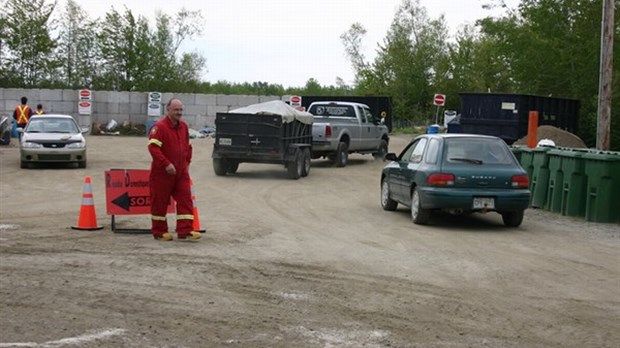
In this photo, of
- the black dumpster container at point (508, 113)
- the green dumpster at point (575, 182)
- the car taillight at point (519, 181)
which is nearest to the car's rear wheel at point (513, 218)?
the car taillight at point (519, 181)

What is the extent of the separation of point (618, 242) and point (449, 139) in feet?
9.95

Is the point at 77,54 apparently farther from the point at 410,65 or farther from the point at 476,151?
the point at 476,151

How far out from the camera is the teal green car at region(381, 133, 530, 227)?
561 inches

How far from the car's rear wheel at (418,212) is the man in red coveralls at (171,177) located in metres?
4.00

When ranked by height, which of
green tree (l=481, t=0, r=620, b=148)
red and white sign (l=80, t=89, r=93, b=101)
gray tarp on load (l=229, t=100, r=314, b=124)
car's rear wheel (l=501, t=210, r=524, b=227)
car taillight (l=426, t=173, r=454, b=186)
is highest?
green tree (l=481, t=0, r=620, b=148)

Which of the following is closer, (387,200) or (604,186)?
(604,186)

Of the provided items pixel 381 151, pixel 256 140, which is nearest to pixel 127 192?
pixel 256 140

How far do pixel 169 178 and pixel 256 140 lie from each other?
1144cm

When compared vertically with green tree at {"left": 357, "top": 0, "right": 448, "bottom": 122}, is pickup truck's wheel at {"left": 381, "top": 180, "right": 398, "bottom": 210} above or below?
below

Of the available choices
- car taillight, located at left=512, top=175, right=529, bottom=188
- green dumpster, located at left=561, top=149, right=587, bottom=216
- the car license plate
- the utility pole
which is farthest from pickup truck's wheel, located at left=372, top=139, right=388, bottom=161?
the car license plate

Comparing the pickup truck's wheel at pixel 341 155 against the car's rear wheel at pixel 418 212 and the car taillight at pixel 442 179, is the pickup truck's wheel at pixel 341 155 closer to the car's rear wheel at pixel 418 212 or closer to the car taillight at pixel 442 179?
the car's rear wheel at pixel 418 212

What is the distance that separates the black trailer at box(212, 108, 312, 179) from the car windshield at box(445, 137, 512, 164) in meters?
9.07

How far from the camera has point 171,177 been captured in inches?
476

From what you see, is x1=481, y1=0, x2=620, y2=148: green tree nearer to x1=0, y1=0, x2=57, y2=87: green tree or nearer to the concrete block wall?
the concrete block wall
